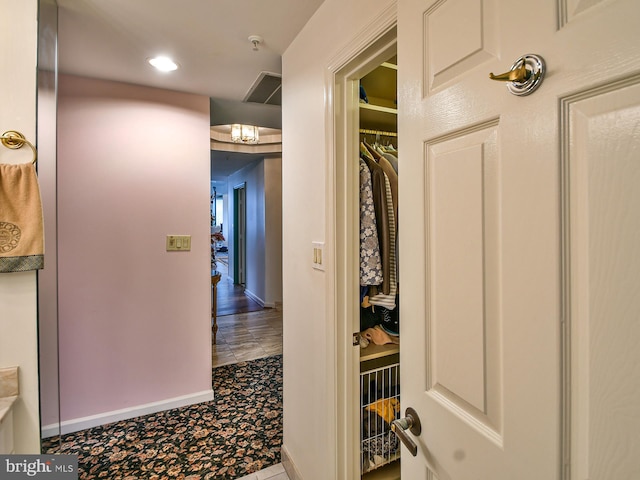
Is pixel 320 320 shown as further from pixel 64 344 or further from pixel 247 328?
pixel 247 328

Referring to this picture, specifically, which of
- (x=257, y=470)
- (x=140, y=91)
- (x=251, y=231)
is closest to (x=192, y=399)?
(x=257, y=470)

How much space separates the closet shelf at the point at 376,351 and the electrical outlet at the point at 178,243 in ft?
5.29

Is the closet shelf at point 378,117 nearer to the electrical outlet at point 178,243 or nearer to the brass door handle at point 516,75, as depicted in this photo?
the brass door handle at point 516,75

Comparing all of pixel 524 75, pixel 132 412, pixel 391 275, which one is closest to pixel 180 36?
pixel 391 275

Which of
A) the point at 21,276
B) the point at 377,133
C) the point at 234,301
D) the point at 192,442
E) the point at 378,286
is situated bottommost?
the point at 192,442

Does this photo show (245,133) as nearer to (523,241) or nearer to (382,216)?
(382,216)

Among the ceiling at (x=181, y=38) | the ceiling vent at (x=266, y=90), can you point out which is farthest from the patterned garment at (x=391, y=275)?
the ceiling vent at (x=266, y=90)

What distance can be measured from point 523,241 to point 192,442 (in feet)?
7.48

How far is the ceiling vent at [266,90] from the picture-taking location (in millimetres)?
2132

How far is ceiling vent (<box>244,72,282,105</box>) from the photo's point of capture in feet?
6.99

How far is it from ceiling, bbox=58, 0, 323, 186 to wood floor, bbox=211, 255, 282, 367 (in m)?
2.59

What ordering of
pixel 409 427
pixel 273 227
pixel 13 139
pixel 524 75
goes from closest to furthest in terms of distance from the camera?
pixel 524 75, pixel 409 427, pixel 13 139, pixel 273 227

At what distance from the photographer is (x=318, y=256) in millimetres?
1459

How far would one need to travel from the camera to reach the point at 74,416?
2189 millimetres
